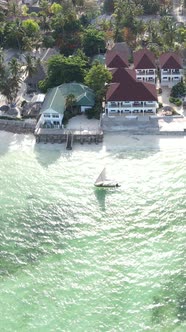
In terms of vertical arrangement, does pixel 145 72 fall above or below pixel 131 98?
above

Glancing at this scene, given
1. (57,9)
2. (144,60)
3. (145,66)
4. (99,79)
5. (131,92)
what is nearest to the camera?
(131,92)

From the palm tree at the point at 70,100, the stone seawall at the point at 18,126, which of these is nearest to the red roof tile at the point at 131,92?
the palm tree at the point at 70,100

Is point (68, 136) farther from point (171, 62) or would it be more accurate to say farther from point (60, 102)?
point (171, 62)

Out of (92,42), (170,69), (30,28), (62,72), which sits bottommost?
(170,69)

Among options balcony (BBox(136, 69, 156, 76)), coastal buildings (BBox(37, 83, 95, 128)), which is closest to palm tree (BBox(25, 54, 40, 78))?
coastal buildings (BBox(37, 83, 95, 128))

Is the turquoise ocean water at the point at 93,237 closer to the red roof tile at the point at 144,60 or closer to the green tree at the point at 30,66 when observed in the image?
the green tree at the point at 30,66

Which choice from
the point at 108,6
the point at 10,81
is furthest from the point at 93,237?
the point at 108,6
